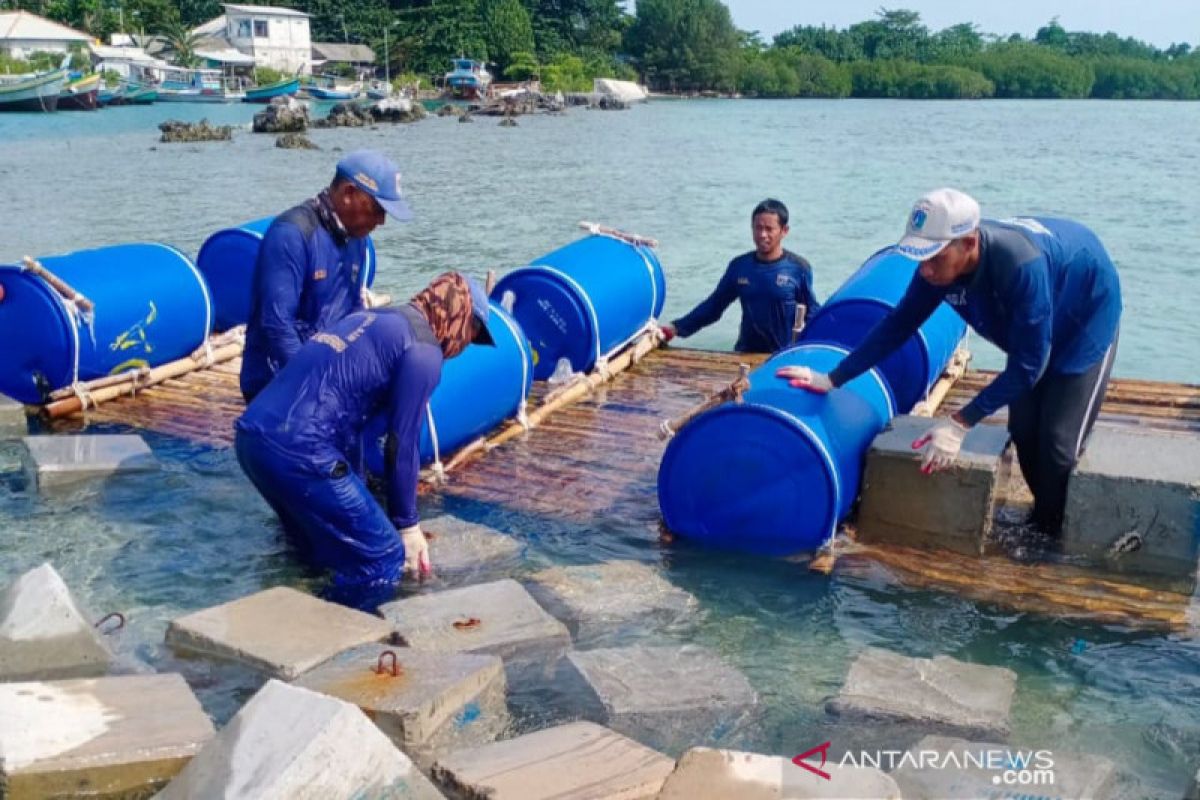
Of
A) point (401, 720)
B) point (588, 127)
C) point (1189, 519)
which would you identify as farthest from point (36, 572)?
point (588, 127)

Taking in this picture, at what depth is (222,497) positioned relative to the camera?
7.03m

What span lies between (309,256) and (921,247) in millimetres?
3082

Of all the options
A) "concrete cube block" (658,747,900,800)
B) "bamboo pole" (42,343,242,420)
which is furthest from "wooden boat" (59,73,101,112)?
"concrete cube block" (658,747,900,800)

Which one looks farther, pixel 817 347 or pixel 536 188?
pixel 536 188

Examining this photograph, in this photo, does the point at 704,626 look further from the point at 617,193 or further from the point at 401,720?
the point at 617,193

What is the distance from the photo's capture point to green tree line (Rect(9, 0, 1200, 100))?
8644 centimetres

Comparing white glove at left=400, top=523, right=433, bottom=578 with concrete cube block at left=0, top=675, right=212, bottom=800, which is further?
white glove at left=400, top=523, right=433, bottom=578

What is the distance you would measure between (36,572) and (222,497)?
2.33 meters

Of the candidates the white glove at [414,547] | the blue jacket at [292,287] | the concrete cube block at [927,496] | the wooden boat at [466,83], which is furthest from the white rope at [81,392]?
the wooden boat at [466,83]

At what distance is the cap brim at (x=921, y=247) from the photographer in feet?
16.5

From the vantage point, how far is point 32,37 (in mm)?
72562

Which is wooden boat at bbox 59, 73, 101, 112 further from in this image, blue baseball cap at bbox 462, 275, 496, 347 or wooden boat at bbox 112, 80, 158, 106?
blue baseball cap at bbox 462, 275, 496, 347

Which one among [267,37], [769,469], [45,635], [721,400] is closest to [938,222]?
[769,469]

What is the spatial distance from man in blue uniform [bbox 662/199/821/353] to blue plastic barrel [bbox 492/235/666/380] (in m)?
0.55
